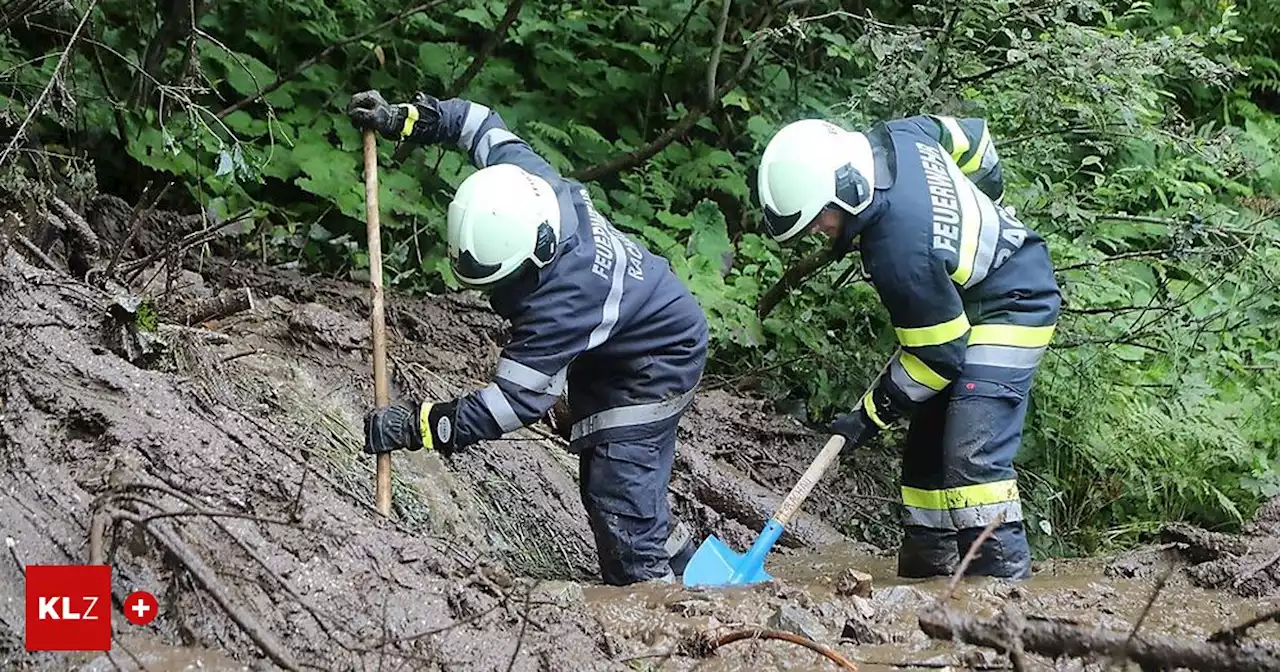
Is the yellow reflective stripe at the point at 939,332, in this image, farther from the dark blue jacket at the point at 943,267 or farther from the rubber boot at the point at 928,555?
the rubber boot at the point at 928,555

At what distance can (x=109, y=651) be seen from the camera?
215cm

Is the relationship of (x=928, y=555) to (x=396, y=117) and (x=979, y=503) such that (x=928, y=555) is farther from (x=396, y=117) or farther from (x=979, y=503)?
(x=396, y=117)

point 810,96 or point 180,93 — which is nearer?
point 180,93

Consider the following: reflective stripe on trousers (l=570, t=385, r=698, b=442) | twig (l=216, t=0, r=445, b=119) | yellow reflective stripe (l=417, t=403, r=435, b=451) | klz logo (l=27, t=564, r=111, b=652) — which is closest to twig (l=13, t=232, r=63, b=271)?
yellow reflective stripe (l=417, t=403, r=435, b=451)

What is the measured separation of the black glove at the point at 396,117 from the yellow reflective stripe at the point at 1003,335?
227 centimetres

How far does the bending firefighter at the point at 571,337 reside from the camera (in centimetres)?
371

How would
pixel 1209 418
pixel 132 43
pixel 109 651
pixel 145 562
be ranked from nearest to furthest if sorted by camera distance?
pixel 109 651 → pixel 145 562 → pixel 1209 418 → pixel 132 43

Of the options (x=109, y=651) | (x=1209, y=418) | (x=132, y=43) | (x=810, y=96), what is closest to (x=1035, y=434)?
(x=1209, y=418)

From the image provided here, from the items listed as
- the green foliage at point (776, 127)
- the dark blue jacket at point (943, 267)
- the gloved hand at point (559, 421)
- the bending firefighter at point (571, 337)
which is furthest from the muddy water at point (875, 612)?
the green foliage at point (776, 127)

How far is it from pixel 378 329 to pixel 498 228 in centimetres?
60

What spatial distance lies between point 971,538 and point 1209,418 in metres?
1.98

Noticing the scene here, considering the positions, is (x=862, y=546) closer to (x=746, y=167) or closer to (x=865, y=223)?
(x=865, y=223)

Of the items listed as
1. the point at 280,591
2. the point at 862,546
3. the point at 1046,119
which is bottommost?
the point at 862,546

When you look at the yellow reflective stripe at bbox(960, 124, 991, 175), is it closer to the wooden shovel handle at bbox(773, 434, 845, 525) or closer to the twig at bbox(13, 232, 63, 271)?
the wooden shovel handle at bbox(773, 434, 845, 525)
